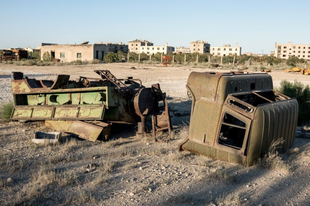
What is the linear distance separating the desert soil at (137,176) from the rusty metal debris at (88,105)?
0.42m

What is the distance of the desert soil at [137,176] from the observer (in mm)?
4988

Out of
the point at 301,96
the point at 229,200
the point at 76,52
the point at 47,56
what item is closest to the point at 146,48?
the point at 47,56

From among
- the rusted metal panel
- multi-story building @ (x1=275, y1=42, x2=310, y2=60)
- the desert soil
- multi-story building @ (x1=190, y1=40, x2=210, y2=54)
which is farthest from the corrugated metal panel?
multi-story building @ (x1=275, y1=42, x2=310, y2=60)

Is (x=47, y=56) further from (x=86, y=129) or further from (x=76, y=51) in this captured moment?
(x=86, y=129)

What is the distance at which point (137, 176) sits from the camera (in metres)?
5.92

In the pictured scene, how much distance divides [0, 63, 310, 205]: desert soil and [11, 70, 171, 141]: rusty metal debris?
42cm

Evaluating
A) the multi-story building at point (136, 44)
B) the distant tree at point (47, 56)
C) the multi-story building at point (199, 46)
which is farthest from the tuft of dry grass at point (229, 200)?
the multi-story building at point (136, 44)

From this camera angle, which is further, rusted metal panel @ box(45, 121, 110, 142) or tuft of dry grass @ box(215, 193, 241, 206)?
rusted metal panel @ box(45, 121, 110, 142)

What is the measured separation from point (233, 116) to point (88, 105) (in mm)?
3581

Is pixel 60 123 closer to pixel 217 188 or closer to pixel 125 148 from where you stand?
pixel 125 148

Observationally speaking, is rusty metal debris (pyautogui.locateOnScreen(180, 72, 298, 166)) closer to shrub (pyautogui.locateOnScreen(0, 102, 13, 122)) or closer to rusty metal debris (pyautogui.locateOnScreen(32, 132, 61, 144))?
rusty metal debris (pyautogui.locateOnScreen(32, 132, 61, 144))

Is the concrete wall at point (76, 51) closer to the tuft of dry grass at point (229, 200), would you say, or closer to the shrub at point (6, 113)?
the shrub at point (6, 113)

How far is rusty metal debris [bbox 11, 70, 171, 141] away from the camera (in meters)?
8.13

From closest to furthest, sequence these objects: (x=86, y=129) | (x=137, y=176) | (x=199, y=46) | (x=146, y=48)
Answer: (x=137, y=176) → (x=86, y=129) → (x=146, y=48) → (x=199, y=46)
